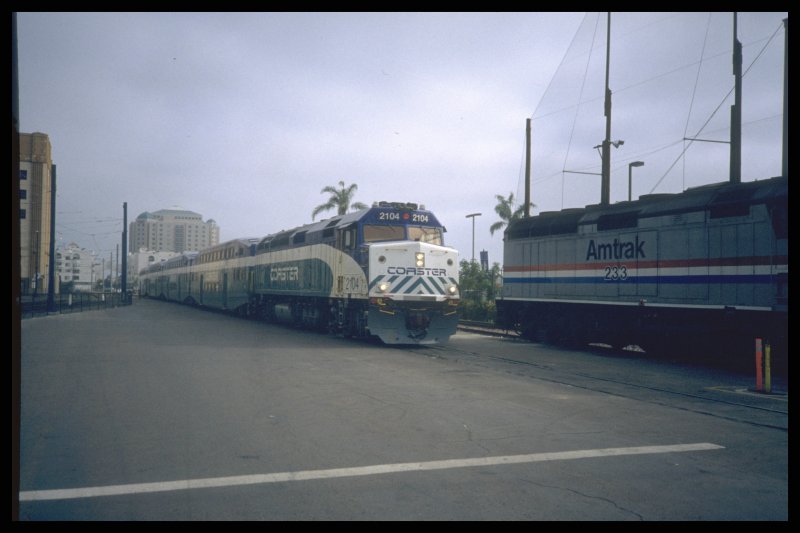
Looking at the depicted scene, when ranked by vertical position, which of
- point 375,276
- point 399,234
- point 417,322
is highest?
point 399,234

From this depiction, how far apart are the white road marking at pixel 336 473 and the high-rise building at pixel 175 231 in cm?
11259

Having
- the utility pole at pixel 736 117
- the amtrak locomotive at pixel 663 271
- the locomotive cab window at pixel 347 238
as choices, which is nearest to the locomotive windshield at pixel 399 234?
the locomotive cab window at pixel 347 238

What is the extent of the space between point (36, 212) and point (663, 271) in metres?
58.8

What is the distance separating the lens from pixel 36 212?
187 feet

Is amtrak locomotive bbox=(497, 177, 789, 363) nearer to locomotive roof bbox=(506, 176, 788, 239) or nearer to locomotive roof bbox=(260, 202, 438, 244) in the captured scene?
locomotive roof bbox=(506, 176, 788, 239)

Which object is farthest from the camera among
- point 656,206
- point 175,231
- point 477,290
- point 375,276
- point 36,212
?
point 175,231

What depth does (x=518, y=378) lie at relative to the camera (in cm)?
1135

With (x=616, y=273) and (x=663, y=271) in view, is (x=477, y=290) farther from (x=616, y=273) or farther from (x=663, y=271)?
(x=663, y=271)

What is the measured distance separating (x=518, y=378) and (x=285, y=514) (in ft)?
24.6

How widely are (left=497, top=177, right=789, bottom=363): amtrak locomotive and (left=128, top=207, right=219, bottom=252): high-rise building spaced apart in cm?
10288

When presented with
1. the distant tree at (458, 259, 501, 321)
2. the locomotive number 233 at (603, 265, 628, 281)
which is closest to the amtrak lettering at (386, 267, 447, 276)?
the locomotive number 233 at (603, 265, 628, 281)

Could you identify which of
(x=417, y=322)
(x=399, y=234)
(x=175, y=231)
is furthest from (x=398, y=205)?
(x=175, y=231)
